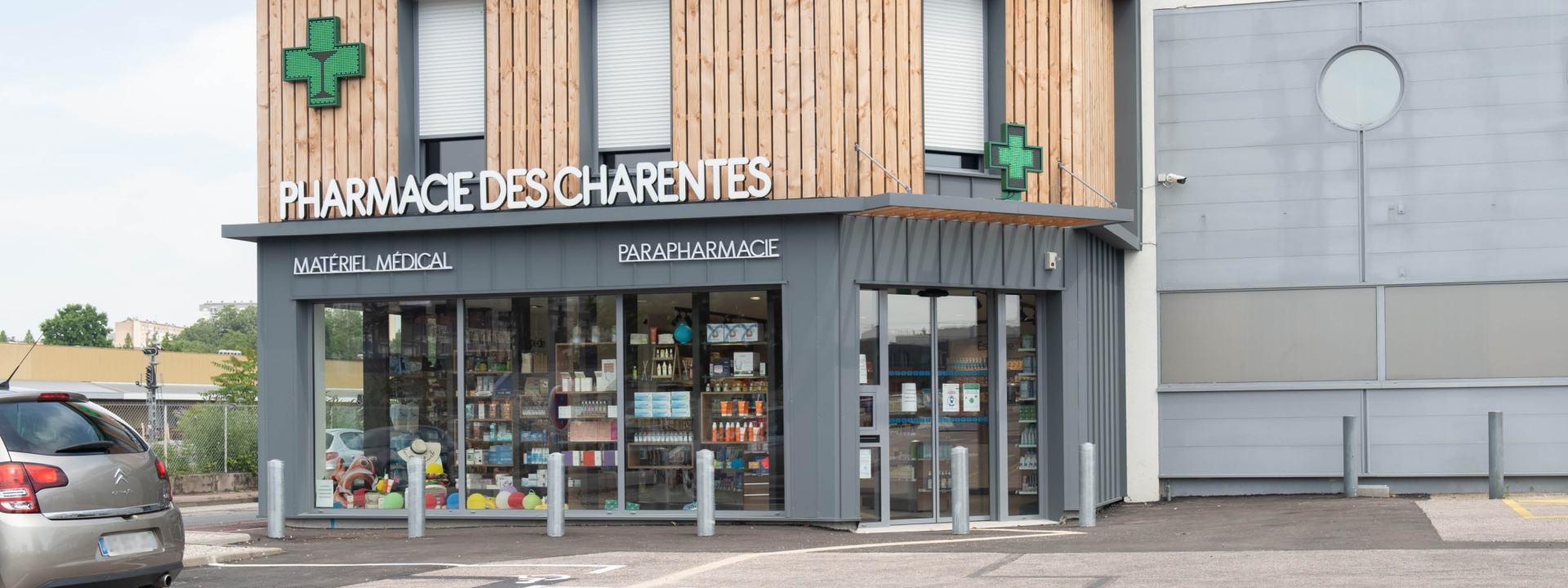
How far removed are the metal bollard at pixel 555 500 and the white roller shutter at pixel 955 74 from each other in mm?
5169

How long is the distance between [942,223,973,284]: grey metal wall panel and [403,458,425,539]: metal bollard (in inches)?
236

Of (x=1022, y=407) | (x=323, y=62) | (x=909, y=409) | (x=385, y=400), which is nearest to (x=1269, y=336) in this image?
(x=1022, y=407)

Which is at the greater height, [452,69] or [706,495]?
[452,69]

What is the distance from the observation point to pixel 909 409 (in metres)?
15.2

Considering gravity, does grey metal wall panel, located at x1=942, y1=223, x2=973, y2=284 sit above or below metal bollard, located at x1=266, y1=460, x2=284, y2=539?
above

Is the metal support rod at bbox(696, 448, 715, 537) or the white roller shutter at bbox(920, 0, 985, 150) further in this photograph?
the white roller shutter at bbox(920, 0, 985, 150)

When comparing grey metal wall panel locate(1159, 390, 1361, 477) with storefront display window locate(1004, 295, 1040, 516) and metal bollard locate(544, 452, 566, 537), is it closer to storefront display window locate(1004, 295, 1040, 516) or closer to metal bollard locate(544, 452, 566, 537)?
storefront display window locate(1004, 295, 1040, 516)

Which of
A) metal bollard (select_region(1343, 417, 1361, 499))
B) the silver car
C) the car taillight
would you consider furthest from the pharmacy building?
the car taillight

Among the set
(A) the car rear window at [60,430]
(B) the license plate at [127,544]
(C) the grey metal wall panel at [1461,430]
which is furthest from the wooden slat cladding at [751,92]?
(B) the license plate at [127,544]

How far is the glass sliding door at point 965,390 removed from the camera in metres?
15.4

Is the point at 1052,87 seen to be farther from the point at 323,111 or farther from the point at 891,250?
the point at 323,111

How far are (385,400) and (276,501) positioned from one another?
1747mm

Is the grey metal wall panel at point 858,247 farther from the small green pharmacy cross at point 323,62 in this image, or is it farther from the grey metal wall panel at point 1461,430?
the grey metal wall panel at point 1461,430

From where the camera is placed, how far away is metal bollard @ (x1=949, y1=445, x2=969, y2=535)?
45.9ft
